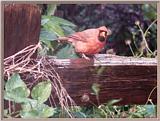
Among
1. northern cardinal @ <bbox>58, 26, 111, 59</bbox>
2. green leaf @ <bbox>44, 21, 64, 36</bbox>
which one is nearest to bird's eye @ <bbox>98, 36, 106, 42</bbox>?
northern cardinal @ <bbox>58, 26, 111, 59</bbox>

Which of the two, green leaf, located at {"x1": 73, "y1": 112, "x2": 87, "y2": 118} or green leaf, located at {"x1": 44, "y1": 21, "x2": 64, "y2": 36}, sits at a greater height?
green leaf, located at {"x1": 44, "y1": 21, "x2": 64, "y2": 36}

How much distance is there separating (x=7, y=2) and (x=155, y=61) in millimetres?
1041

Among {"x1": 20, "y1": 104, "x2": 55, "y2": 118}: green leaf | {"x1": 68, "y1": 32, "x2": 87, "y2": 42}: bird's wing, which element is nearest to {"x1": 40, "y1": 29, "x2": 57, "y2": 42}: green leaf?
{"x1": 68, "y1": 32, "x2": 87, "y2": 42}: bird's wing

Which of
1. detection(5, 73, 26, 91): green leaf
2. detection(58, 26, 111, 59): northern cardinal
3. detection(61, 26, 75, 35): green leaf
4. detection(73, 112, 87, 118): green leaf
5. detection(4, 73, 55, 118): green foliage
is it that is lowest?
detection(73, 112, 87, 118): green leaf

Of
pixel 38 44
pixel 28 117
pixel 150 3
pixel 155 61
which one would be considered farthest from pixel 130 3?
pixel 28 117

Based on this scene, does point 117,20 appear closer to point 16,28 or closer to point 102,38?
point 102,38

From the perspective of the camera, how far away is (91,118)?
395 centimetres

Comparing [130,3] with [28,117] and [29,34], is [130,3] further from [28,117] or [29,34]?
[28,117]

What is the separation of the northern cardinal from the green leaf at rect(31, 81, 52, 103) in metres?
0.30

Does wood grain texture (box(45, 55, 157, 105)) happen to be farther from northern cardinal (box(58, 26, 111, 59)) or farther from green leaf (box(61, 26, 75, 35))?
green leaf (box(61, 26, 75, 35))

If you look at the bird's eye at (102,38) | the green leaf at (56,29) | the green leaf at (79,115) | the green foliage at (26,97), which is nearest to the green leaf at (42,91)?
the green foliage at (26,97)

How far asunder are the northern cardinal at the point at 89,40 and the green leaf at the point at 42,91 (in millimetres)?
303

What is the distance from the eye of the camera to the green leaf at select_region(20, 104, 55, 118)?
3.93 meters

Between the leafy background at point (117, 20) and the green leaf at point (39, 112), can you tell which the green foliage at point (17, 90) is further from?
the leafy background at point (117, 20)
